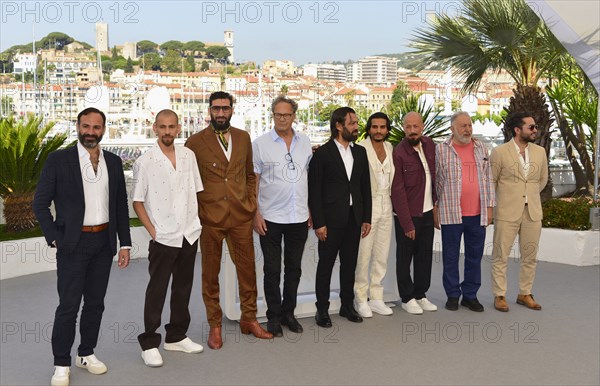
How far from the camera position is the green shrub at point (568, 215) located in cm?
783

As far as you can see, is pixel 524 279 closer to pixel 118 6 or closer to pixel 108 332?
pixel 108 332

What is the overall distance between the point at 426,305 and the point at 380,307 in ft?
1.28

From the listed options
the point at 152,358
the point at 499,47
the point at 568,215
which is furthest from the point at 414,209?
the point at 499,47

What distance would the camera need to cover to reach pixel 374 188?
17.2ft

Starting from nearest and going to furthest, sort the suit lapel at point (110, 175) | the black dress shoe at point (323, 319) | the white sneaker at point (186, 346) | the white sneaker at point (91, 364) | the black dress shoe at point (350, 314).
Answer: the suit lapel at point (110, 175)
the white sneaker at point (91, 364)
the white sneaker at point (186, 346)
the black dress shoe at point (323, 319)
the black dress shoe at point (350, 314)

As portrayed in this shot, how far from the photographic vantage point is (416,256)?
5.52 metres

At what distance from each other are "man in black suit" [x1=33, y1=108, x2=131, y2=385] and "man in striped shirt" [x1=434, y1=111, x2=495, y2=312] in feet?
8.12

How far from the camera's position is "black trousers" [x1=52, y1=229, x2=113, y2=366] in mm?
3877

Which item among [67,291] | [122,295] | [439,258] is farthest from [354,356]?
[439,258]

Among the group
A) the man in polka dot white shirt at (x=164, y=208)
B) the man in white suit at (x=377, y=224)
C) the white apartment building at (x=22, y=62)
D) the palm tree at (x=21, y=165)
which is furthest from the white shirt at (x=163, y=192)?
the white apartment building at (x=22, y=62)

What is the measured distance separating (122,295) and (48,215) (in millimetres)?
2549

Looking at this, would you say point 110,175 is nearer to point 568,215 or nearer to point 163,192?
point 163,192

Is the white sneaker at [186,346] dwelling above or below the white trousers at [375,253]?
below

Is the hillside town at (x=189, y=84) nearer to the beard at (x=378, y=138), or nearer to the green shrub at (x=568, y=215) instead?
the green shrub at (x=568, y=215)
